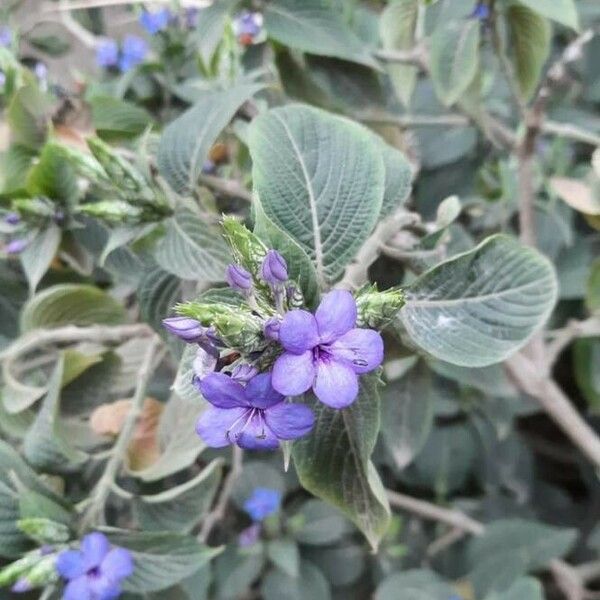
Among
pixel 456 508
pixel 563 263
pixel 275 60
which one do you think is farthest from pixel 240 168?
pixel 456 508

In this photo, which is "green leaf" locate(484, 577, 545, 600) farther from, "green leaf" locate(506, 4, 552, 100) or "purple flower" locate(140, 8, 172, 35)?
"purple flower" locate(140, 8, 172, 35)

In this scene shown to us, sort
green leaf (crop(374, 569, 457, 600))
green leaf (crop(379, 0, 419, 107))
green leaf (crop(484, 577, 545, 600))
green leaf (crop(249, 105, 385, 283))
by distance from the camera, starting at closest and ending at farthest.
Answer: green leaf (crop(249, 105, 385, 283)) → green leaf (crop(379, 0, 419, 107)) → green leaf (crop(484, 577, 545, 600)) → green leaf (crop(374, 569, 457, 600))

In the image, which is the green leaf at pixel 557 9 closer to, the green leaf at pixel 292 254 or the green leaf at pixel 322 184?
the green leaf at pixel 322 184

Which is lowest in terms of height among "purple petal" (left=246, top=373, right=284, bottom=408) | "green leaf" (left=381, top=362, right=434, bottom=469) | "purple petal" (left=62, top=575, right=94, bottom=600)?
"green leaf" (left=381, top=362, right=434, bottom=469)

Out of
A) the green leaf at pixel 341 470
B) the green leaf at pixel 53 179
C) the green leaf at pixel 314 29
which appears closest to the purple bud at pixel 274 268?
the green leaf at pixel 341 470

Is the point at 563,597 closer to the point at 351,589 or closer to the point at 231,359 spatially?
the point at 351,589

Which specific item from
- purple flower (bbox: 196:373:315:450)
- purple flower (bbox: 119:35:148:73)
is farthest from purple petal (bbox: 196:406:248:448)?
purple flower (bbox: 119:35:148:73)
